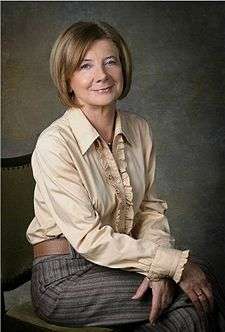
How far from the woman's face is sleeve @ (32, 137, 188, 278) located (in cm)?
16

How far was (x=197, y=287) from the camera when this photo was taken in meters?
1.59

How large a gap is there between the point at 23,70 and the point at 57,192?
926mm

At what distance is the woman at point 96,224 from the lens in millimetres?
1539

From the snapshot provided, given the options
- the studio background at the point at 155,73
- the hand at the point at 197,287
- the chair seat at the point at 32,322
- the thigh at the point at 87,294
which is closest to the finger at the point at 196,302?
the hand at the point at 197,287

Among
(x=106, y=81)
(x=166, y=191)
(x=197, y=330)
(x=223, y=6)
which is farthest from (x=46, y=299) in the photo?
(x=223, y=6)

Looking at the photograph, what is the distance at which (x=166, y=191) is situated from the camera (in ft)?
8.04

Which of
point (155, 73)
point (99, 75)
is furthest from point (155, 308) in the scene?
point (155, 73)

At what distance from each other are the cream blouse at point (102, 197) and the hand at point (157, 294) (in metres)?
0.02

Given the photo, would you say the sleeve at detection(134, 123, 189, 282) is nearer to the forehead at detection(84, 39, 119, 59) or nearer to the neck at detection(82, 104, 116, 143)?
the neck at detection(82, 104, 116, 143)

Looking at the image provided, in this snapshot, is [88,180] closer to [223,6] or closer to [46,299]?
[46,299]

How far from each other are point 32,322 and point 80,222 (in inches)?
12.5

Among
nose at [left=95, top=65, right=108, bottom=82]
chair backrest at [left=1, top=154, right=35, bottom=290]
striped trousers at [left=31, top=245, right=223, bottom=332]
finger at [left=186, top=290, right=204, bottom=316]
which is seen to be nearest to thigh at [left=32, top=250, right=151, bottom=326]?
striped trousers at [left=31, top=245, right=223, bottom=332]

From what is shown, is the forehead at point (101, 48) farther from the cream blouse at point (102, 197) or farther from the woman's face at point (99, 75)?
the cream blouse at point (102, 197)

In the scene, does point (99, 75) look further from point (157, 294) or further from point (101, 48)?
point (157, 294)
